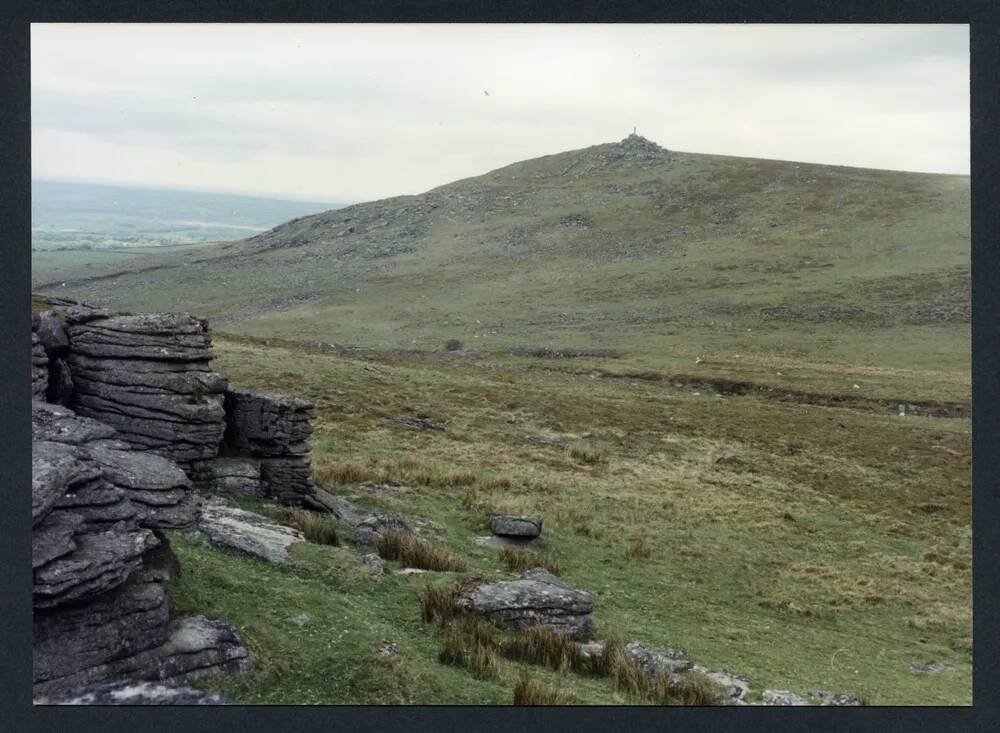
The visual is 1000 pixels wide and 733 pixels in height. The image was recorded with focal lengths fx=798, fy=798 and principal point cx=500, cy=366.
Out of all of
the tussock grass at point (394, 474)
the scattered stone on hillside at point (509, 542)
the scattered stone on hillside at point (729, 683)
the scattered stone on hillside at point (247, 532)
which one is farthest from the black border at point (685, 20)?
the tussock grass at point (394, 474)

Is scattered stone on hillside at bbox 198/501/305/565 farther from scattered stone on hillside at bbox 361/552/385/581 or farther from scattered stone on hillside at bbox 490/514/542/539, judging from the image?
scattered stone on hillside at bbox 490/514/542/539

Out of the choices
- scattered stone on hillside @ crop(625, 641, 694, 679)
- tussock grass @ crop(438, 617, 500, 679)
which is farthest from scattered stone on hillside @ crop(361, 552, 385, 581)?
scattered stone on hillside @ crop(625, 641, 694, 679)

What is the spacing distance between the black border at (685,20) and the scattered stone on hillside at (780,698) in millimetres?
962

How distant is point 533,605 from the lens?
13.7 m

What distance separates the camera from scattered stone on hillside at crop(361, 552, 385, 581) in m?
14.4

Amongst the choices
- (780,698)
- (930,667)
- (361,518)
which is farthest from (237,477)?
(930,667)

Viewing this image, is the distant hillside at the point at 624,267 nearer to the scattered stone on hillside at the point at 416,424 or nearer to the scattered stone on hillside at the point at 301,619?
the scattered stone on hillside at the point at 416,424

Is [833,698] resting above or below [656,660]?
below

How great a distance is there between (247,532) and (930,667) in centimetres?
1347

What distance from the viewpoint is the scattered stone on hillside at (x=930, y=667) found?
15.6m

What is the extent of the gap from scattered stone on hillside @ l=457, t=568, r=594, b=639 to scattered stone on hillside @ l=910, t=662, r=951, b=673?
6791mm

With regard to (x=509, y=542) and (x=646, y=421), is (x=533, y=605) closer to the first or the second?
(x=509, y=542)

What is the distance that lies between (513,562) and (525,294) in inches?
2810

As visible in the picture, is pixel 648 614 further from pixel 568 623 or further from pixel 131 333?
pixel 131 333
